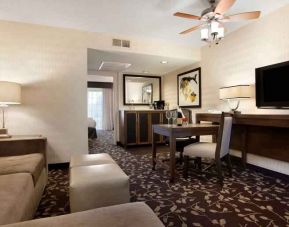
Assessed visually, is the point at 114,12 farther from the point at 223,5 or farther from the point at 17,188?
the point at 17,188

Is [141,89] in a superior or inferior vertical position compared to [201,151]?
superior

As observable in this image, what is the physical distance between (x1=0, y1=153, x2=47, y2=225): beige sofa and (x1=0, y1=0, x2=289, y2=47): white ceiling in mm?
2132

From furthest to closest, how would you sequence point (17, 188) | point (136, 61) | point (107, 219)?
point (136, 61)
point (17, 188)
point (107, 219)

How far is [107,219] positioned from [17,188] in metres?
0.80

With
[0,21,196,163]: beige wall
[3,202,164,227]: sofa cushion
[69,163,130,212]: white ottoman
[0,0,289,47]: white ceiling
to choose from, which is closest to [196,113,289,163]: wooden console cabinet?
[0,0,289,47]: white ceiling

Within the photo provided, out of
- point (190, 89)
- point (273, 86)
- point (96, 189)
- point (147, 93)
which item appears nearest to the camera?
point (96, 189)

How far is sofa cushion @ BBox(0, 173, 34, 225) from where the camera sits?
107cm

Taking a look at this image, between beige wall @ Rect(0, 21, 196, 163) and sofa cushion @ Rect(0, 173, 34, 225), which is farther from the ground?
beige wall @ Rect(0, 21, 196, 163)

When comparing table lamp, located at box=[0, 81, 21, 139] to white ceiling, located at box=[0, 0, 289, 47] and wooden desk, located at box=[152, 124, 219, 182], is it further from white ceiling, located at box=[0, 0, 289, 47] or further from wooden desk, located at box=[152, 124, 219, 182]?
wooden desk, located at box=[152, 124, 219, 182]

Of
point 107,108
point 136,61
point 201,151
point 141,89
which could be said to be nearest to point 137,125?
point 141,89

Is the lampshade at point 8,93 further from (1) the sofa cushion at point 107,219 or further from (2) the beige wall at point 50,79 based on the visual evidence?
(1) the sofa cushion at point 107,219

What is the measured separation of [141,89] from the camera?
6074 mm

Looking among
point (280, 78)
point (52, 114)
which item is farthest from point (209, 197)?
point (52, 114)

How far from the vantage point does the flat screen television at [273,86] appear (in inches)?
105
